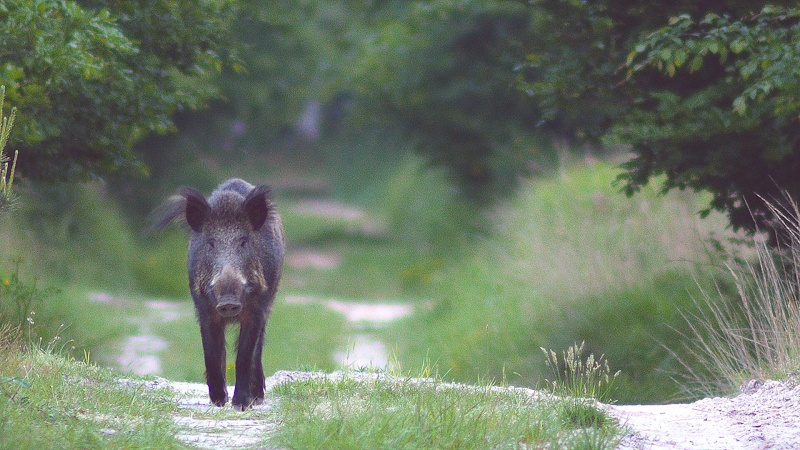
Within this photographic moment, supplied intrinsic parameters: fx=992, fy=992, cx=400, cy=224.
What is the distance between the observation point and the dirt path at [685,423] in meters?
5.91

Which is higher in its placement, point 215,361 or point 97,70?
point 97,70

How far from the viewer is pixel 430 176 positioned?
2725 centimetres

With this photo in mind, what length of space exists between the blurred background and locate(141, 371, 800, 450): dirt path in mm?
1324

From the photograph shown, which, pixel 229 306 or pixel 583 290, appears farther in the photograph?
pixel 583 290

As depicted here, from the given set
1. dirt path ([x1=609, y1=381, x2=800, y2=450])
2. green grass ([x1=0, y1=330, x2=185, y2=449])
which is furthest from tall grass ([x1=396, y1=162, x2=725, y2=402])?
green grass ([x1=0, y1=330, x2=185, y2=449])

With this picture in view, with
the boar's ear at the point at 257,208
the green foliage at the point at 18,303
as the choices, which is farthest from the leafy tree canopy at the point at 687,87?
the green foliage at the point at 18,303

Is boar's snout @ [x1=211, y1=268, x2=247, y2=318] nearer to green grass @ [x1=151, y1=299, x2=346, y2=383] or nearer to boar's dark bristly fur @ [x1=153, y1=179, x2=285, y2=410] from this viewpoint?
boar's dark bristly fur @ [x1=153, y1=179, x2=285, y2=410]

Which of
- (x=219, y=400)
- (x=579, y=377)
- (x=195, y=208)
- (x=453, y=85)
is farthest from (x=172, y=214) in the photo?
(x=453, y=85)

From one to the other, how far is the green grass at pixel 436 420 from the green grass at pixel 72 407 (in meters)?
0.80

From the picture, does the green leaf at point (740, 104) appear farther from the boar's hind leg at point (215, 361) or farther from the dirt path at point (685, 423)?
the boar's hind leg at point (215, 361)

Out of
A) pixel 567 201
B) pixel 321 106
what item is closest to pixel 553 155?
pixel 567 201

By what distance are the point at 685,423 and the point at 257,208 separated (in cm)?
360

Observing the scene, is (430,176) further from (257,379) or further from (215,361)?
(215,361)

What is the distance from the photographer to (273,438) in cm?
558
